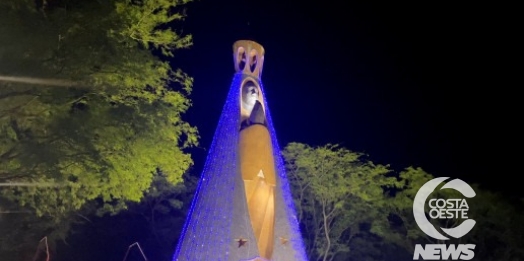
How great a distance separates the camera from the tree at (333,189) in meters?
14.9

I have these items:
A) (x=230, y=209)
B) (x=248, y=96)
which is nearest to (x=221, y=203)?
(x=230, y=209)

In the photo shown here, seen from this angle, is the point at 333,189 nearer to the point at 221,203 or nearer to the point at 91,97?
the point at 221,203

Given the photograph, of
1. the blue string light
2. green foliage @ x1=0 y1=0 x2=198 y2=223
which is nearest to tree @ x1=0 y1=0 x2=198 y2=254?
green foliage @ x1=0 y1=0 x2=198 y2=223

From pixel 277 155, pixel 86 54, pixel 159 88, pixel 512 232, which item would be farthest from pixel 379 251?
pixel 86 54

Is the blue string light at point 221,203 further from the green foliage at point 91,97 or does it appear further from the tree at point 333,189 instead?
the tree at point 333,189

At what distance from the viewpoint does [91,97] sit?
282 inches

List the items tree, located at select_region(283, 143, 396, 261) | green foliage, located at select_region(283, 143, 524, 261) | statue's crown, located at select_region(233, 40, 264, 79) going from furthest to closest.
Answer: tree, located at select_region(283, 143, 396, 261) < green foliage, located at select_region(283, 143, 524, 261) < statue's crown, located at select_region(233, 40, 264, 79)

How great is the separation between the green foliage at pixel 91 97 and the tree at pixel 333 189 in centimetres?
718

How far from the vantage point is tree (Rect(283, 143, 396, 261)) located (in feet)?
48.9

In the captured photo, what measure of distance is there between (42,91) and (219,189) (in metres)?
3.18

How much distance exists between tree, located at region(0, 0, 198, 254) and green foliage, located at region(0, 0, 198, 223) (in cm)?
1

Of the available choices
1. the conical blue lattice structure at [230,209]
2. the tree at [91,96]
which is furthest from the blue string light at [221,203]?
the tree at [91,96]

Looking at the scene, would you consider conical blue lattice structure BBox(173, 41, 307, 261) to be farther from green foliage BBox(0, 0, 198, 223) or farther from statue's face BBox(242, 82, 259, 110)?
green foliage BBox(0, 0, 198, 223)

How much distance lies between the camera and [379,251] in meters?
15.8
